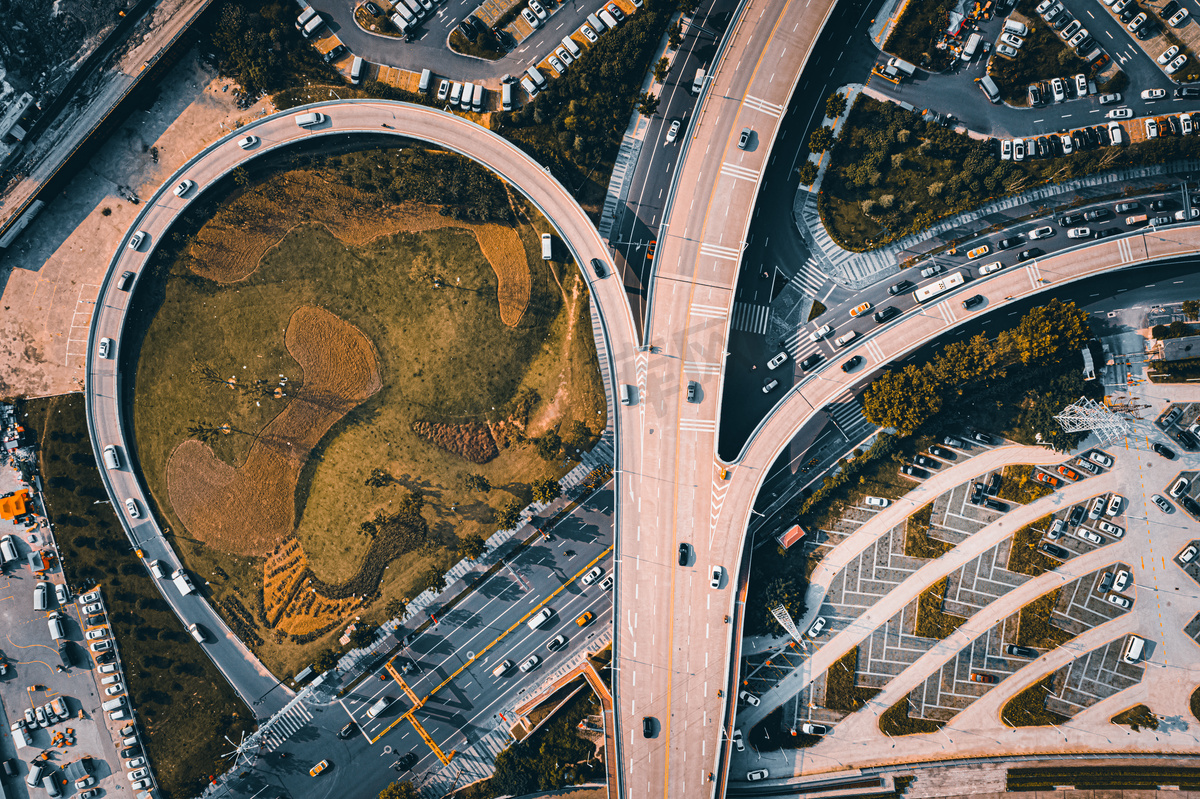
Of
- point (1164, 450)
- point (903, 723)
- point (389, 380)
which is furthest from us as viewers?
point (389, 380)

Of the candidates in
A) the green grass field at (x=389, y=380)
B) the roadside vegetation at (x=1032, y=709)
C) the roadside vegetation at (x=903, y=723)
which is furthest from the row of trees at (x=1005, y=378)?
the green grass field at (x=389, y=380)

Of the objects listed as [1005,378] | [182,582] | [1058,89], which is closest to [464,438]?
[182,582]

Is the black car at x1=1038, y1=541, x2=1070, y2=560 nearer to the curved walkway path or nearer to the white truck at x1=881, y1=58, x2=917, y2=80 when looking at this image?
the white truck at x1=881, y1=58, x2=917, y2=80

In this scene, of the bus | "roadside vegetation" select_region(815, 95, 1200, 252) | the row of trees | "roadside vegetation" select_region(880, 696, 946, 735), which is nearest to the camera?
the row of trees

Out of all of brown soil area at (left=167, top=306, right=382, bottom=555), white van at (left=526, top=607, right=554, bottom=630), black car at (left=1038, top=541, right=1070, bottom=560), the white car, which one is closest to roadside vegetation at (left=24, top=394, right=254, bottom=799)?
brown soil area at (left=167, top=306, right=382, bottom=555)

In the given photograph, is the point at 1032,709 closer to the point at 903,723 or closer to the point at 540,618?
the point at 903,723

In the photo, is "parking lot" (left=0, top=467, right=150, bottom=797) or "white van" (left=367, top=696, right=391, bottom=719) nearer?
"white van" (left=367, top=696, right=391, bottom=719)
